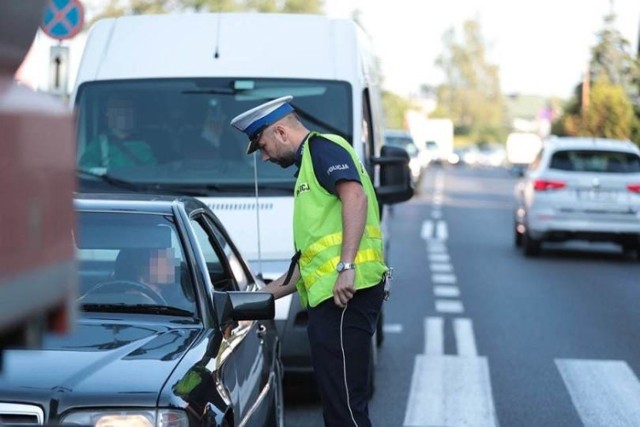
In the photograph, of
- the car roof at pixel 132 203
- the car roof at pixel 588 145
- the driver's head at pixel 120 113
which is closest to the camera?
the car roof at pixel 132 203

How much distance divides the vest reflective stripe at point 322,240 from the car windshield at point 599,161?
15784 millimetres

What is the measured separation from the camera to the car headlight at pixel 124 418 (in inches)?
190

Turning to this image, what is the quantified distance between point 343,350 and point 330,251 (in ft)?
1.34

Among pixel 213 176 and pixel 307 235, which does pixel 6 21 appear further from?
pixel 213 176

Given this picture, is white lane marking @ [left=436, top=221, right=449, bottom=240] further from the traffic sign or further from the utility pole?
the utility pole

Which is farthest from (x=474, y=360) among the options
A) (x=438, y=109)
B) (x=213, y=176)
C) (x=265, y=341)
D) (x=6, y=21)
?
(x=438, y=109)

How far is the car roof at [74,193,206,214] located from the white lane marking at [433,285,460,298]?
10504mm

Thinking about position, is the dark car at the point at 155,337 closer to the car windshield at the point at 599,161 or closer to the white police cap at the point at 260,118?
the white police cap at the point at 260,118

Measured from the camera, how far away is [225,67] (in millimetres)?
10641

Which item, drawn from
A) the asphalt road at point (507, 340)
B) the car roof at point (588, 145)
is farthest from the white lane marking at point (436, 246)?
the car roof at point (588, 145)

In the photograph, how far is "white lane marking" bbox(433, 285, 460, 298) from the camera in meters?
17.1

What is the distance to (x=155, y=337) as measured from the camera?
5.66m

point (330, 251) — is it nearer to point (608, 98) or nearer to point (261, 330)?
point (261, 330)

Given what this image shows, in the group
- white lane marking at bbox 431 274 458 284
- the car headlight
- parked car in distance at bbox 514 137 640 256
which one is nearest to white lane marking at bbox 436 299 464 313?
white lane marking at bbox 431 274 458 284
